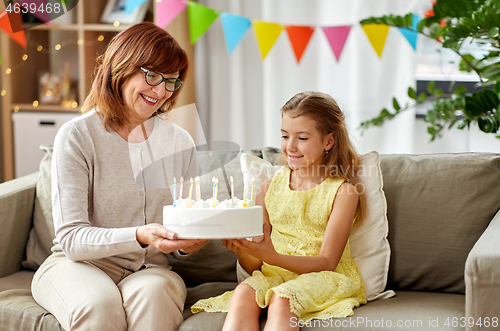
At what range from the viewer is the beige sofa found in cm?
133

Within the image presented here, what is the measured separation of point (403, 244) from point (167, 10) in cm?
169

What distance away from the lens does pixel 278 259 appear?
1351 millimetres

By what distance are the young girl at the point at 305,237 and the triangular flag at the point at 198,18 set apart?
3.84 feet

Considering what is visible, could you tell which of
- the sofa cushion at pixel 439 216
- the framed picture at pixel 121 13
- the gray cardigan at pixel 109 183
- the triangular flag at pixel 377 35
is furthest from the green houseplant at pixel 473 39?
the framed picture at pixel 121 13

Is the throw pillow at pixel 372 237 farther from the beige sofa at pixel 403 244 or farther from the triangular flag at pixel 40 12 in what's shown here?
the triangular flag at pixel 40 12

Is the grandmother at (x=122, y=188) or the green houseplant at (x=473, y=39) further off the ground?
the green houseplant at (x=473, y=39)

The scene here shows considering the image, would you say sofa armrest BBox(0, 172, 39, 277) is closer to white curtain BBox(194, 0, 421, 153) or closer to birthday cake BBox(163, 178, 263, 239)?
birthday cake BBox(163, 178, 263, 239)

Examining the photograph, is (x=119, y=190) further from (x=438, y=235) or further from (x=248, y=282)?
(x=438, y=235)

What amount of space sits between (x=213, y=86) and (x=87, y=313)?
183cm

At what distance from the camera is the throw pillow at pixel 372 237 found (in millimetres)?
1513

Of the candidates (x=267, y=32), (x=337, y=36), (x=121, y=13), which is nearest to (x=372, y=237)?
(x=337, y=36)

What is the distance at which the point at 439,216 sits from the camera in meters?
1.57

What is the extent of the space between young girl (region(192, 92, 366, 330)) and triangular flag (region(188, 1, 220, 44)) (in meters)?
1.17

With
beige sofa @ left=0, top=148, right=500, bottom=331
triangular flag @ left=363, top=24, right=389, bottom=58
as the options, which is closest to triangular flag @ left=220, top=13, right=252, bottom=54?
triangular flag @ left=363, top=24, right=389, bottom=58
